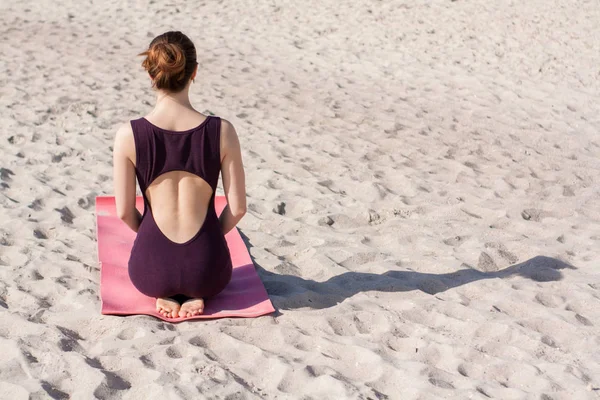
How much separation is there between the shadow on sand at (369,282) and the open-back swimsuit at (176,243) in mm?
409

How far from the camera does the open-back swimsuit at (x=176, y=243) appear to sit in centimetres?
360

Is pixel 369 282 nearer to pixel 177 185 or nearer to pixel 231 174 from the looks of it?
pixel 231 174

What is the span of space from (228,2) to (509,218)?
7.67 m

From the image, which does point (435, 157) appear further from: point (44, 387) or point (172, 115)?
point (44, 387)

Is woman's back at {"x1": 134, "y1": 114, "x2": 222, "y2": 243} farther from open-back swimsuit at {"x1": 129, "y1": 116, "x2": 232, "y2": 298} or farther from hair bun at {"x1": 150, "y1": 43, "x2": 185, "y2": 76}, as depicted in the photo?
hair bun at {"x1": 150, "y1": 43, "x2": 185, "y2": 76}

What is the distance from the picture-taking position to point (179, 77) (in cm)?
353

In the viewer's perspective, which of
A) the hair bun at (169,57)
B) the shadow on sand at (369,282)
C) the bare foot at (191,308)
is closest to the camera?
the hair bun at (169,57)

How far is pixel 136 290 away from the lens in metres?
3.98

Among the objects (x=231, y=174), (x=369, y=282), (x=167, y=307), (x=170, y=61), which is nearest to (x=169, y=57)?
(x=170, y=61)

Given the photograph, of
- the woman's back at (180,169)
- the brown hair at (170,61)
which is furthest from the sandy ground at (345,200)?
the brown hair at (170,61)

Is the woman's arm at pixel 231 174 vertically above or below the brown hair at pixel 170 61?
below

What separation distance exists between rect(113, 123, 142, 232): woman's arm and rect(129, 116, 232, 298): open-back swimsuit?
0.03m

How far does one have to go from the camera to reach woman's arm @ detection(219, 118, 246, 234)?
3.65 metres

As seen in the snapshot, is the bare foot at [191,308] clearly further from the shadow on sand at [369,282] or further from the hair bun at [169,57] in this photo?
the hair bun at [169,57]
